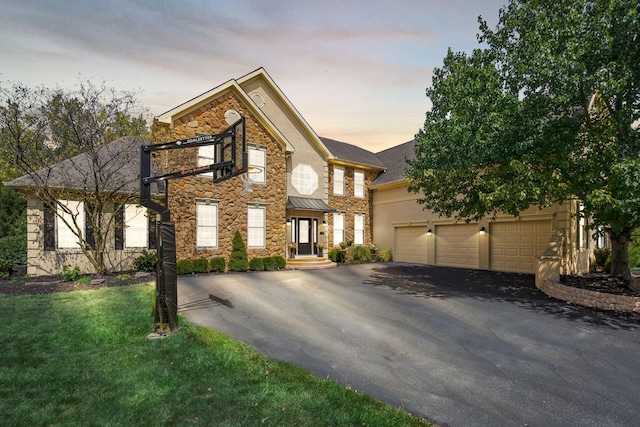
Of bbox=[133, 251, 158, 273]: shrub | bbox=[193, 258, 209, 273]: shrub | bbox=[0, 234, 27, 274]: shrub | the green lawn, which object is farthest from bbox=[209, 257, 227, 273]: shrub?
the green lawn

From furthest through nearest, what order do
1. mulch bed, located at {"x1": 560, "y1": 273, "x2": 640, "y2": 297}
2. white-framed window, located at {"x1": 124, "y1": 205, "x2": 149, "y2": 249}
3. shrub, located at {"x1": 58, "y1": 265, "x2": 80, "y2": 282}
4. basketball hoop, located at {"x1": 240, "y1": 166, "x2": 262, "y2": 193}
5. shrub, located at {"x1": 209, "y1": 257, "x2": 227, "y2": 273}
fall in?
1. basketball hoop, located at {"x1": 240, "y1": 166, "x2": 262, "y2": 193}
2. shrub, located at {"x1": 209, "y1": 257, "x2": 227, "y2": 273}
3. white-framed window, located at {"x1": 124, "y1": 205, "x2": 149, "y2": 249}
4. shrub, located at {"x1": 58, "y1": 265, "x2": 80, "y2": 282}
5. mulch bed, located at {"x1": 560, "y1": 273, "x2": 640, "y2": 297}

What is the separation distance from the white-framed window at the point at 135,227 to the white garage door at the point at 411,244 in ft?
46.8

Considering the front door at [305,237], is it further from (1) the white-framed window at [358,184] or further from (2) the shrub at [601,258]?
(2) the shrub at [601,258]

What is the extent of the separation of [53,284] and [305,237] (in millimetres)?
11196

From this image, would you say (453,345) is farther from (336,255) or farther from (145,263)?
(336,255)

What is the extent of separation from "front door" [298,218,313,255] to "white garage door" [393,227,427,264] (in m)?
5.87

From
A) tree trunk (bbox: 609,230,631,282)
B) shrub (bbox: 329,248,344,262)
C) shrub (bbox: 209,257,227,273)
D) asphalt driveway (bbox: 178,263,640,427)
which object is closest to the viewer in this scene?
asphalt driveway (bbox: 178,263,640,427)

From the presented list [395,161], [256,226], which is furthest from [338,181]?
[256,226]

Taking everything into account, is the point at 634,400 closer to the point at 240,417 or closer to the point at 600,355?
the point at 600,355

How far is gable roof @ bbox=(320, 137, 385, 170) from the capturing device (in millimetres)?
20566

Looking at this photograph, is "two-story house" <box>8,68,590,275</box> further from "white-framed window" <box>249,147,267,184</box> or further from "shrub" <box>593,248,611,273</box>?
"shrub" <box>593,248,611,273</box>

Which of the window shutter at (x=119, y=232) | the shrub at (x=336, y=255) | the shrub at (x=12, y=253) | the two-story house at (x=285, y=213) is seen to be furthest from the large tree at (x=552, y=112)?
the shrub at (x=12, y=253)

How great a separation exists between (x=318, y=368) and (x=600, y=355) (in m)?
4.94

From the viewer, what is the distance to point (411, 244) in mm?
19578
